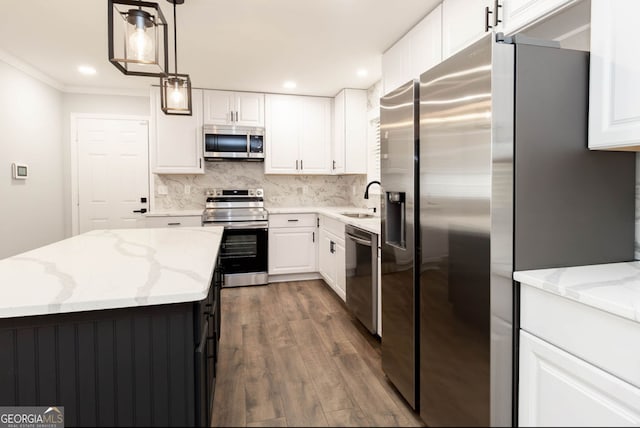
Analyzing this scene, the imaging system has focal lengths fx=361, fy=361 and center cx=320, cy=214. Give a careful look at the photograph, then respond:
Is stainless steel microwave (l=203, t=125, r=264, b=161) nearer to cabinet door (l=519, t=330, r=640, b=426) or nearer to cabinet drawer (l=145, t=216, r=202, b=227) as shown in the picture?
cabinet drawer (l=145, t=216, r=202, b=227)

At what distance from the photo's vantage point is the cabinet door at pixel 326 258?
3689mm

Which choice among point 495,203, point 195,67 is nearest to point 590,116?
point 495,203

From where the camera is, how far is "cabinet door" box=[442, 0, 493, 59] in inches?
74.5

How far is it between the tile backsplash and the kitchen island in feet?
11.2

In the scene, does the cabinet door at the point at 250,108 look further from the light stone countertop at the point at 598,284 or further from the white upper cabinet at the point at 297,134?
the light stone countertop at the point at 598,284

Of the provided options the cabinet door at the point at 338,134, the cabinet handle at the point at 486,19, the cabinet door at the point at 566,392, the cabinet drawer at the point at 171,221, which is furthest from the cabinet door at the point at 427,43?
the cabinet drawer at the point at 171,221

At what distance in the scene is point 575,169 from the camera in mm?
1282

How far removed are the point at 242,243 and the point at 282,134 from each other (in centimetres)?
142

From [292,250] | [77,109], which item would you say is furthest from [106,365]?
[77,109]

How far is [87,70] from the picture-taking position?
3689 millimetres

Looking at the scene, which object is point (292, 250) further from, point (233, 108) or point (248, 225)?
point (233, 108)

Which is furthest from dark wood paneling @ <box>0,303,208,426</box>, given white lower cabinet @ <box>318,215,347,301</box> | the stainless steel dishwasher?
white lower cabinet @ <box>318,215,347,301</box>

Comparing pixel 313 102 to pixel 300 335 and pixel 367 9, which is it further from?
pixel 300 335

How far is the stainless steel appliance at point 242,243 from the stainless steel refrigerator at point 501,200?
285 centimetres
